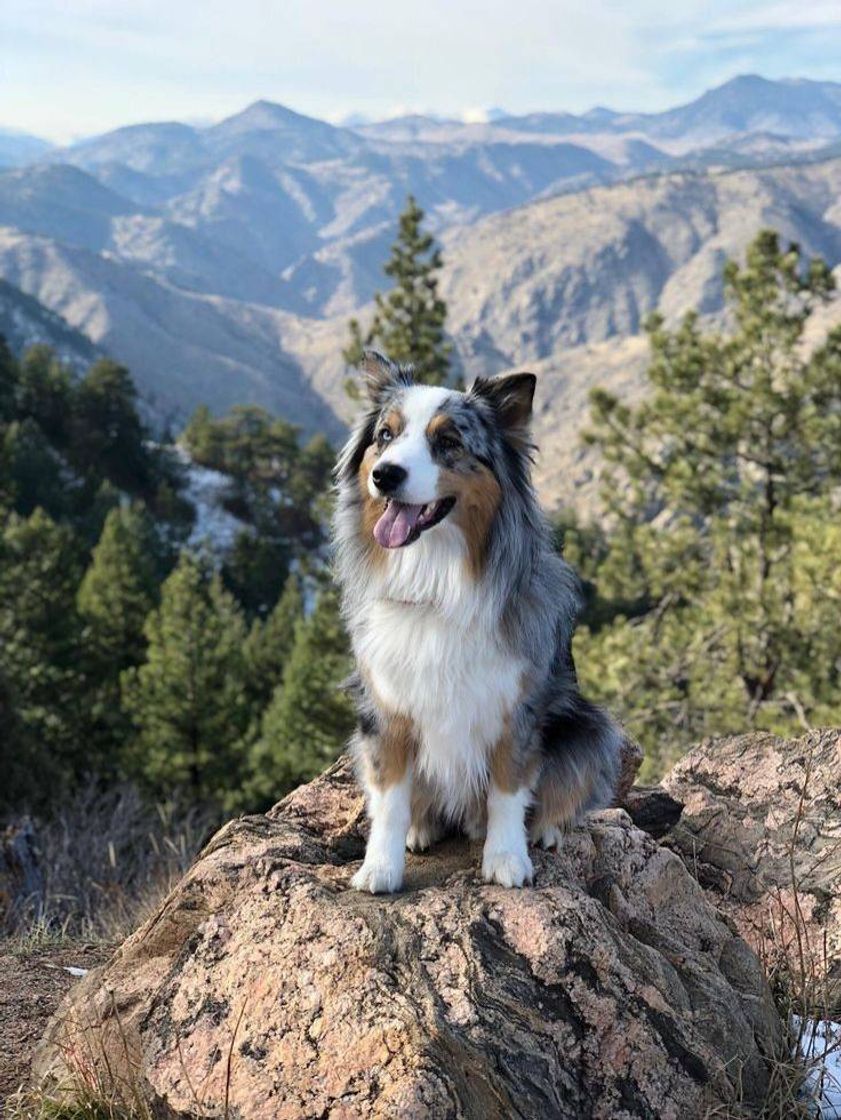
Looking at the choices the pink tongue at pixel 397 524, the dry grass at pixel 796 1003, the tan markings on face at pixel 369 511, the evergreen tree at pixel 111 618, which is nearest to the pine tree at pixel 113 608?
the evergreen tree at pixel 111 618

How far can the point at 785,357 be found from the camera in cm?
1711

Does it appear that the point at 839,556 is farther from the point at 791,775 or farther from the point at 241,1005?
the point at 241,1005

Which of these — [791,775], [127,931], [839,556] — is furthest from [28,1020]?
[839,556]

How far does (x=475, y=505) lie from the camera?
15.3 feet

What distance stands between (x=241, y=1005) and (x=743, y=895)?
3.73m

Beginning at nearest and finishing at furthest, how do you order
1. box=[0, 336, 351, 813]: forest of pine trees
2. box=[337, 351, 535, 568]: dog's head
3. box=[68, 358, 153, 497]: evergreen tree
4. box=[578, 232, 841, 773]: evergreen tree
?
box=[337, 351, 535, 568]: dog's head < box=[578, 232, 841, 773]: evergreen tree < box=[0, 336, 351, 813]: forest of pine trees < box=[68, 358, 153, 497]: evergreen tree

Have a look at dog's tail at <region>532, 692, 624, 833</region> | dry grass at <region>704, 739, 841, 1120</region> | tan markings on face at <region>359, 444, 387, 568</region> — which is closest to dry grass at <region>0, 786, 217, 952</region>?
dog's tail at <region>532, 692, 624, 833</region>

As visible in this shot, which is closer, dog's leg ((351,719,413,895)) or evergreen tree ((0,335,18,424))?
dog's leg ((351,719,413,895))

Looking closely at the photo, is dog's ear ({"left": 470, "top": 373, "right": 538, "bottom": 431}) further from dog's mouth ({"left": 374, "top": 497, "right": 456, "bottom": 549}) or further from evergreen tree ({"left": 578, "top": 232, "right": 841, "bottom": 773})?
evergreen tree ({"left": 578, "top": 232, "right": 841, "bottom": 773})

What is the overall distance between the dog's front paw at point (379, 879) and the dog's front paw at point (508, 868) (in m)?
0.46

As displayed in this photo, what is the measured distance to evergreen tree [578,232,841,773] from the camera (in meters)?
16.2

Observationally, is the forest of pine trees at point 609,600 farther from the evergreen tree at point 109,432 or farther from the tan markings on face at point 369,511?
the evergreen tree at point 109,432

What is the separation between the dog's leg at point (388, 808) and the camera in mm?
4824

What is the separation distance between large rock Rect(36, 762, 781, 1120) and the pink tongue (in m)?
1.76
